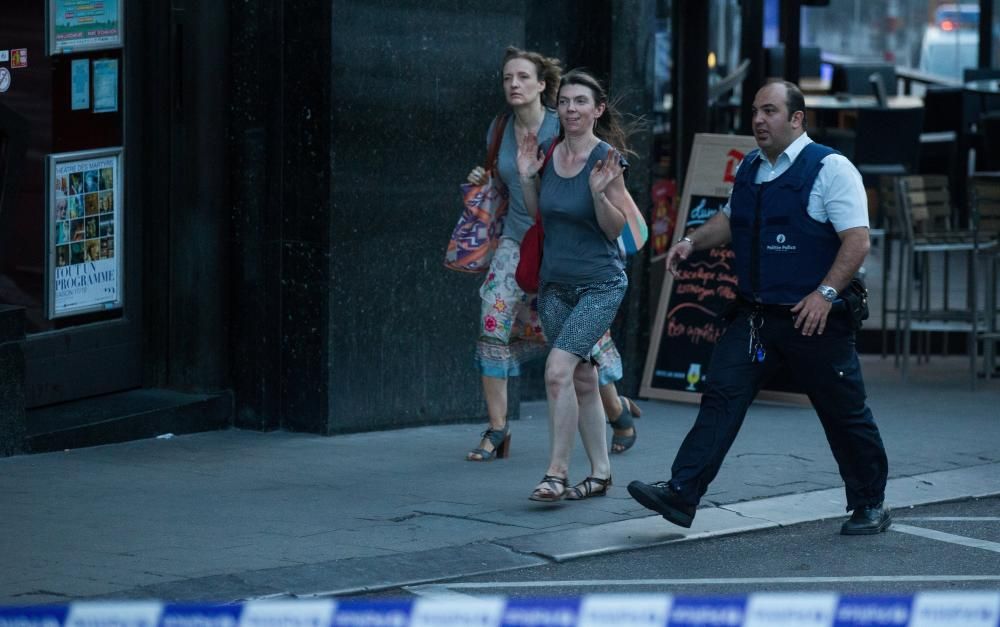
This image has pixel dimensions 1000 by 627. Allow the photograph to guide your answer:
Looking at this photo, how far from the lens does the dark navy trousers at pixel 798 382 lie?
21.4ft

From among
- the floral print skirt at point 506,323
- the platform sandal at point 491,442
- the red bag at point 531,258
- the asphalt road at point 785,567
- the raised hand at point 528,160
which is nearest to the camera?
the asphalt road at point 785,567

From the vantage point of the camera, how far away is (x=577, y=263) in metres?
7.06

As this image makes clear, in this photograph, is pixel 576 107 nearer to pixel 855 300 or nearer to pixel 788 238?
pixel 788 238

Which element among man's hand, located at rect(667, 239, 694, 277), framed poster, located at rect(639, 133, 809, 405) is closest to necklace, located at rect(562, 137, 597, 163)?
man's hand, located at rect(667, 239, 694, 277)

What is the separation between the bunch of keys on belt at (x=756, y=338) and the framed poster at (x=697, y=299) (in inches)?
134

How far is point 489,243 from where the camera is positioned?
8.07 m

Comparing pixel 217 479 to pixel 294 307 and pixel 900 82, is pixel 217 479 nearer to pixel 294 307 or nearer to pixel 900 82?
pixel 294 307

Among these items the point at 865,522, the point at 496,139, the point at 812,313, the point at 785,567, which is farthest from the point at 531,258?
the point at 785,567

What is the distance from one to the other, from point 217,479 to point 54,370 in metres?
1.29

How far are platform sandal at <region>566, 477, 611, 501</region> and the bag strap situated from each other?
159 cm

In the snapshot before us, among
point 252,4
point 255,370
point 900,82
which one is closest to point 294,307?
point 255,370

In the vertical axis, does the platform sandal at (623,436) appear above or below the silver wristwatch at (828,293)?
below

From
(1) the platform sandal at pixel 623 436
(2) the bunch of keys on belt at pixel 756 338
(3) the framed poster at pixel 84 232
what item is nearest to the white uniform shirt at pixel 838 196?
(2) the bunch of keys on belt at pixel 756 338

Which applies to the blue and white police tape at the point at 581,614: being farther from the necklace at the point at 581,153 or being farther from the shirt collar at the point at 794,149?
the necklace at the point at 581,153
